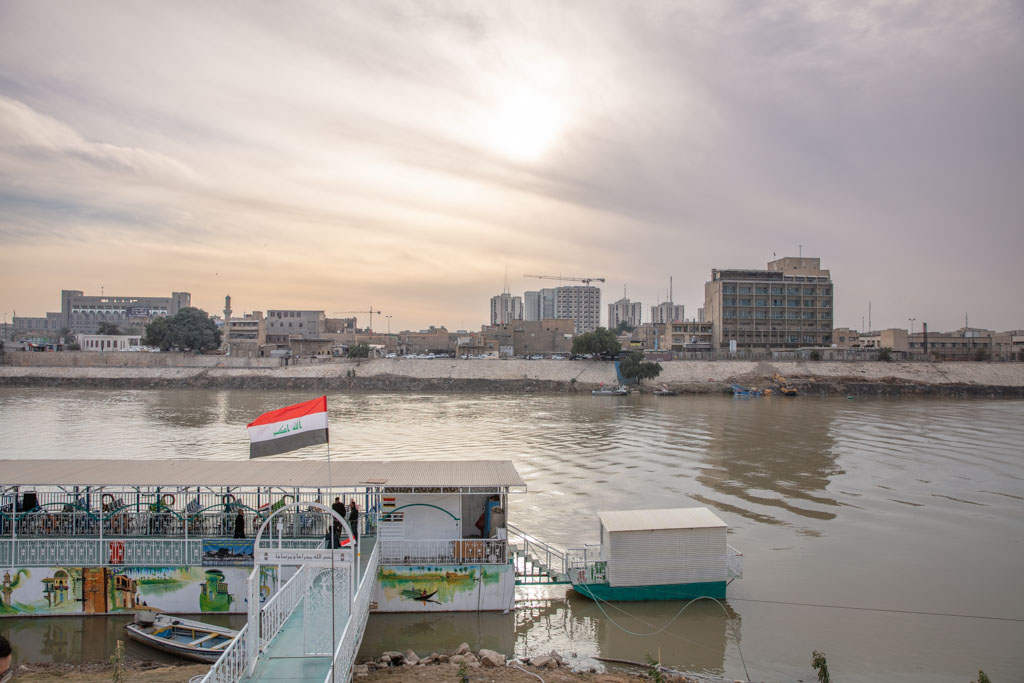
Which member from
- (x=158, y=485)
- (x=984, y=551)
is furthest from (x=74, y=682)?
(x=984, y=551)

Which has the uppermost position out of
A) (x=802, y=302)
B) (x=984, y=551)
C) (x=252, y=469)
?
(x=802, y=302)

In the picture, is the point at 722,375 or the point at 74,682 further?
the point at 722,375

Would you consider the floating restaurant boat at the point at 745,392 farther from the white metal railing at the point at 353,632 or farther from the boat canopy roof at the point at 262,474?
the white metal railing at the point at 353,632

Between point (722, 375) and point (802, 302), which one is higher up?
point (802, 302)

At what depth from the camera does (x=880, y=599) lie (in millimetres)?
15883

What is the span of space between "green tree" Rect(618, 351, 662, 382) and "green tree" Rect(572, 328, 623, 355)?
258 inches

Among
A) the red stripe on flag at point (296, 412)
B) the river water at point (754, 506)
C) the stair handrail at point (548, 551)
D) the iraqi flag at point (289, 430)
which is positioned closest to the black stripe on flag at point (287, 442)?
the iraqi flag at point (289, 430)

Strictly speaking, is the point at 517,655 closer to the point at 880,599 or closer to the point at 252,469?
the point at 252,469

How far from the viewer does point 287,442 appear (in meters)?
12.0

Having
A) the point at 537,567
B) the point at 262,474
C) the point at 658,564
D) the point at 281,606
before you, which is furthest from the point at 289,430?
the point at 658,564

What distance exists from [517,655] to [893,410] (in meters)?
59.3

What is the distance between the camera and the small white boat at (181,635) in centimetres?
1196

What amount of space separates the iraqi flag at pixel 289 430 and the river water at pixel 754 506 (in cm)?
429

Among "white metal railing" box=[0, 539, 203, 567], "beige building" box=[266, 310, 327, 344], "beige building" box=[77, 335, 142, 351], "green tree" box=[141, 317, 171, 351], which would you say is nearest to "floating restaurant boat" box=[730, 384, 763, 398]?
"white metal railing" box=[0, 539, 203, 567]
